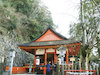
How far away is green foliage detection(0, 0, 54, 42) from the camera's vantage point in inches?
758

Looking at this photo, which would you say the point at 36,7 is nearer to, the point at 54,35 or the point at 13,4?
the point at 13,4

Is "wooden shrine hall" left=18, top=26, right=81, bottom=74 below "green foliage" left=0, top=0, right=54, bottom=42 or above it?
below

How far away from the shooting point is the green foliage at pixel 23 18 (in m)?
19.3

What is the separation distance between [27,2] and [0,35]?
10764 millimetres

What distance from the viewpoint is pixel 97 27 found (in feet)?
25.7

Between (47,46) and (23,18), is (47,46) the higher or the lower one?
the lower one

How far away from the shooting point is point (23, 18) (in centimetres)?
2347

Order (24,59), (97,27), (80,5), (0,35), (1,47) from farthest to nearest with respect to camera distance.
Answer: (24,59), (0,35), (1,47), (80,5), (97,27)

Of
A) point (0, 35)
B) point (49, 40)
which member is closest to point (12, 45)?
point (0, 35)

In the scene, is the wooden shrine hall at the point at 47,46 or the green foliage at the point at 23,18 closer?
the wooden shrine hall at the point at 47,46

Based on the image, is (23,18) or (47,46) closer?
(47,46)

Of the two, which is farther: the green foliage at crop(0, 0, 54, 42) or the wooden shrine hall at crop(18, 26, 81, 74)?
the green foliage at crop(0, 0, 54, 42)

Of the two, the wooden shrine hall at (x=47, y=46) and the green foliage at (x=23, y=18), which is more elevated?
the green foliage at (x=23, y=18)

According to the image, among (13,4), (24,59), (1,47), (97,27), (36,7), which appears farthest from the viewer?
(36,7)
